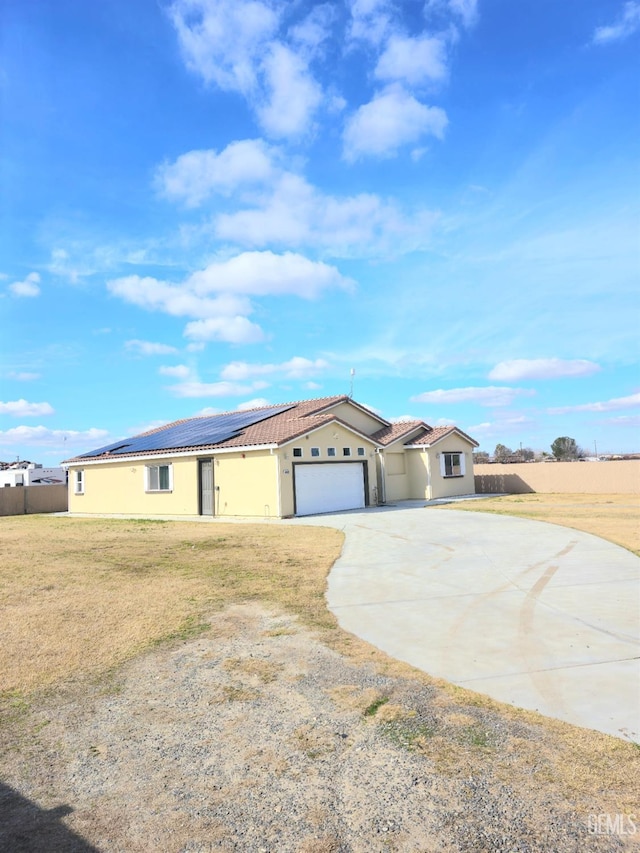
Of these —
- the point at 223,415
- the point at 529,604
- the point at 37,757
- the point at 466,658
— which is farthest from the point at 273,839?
the point at 223,415

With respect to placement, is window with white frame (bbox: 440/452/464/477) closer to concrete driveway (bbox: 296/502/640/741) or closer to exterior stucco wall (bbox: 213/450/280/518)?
exterior stucco wall (bbox: 213/450/280/518)

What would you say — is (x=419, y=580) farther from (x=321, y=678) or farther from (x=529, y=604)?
(x=321, y=678)

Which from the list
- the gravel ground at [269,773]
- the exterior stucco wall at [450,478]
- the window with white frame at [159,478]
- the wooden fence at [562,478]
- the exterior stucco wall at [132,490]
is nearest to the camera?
the gravel ground at [269,773]

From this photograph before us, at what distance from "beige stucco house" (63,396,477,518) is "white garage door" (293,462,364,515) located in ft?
0.13

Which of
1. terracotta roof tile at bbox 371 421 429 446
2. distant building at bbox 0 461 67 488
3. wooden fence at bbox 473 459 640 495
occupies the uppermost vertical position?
terracotta roof tile at bbox 371 421 429 446

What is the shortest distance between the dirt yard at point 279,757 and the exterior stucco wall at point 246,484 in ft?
48.9

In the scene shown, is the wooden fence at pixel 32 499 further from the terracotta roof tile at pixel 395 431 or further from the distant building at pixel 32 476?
the terracotta roof tile at pixel 395 431

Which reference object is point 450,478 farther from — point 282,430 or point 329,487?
point 282,430

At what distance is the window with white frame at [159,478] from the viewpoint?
25.1 m

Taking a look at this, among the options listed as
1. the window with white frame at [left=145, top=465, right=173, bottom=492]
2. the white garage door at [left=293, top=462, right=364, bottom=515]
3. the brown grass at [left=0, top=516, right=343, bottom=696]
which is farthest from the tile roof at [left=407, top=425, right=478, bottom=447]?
the brown grass at [left=0, top=516, right=343, bottom=696]

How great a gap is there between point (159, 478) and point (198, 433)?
2.79 m

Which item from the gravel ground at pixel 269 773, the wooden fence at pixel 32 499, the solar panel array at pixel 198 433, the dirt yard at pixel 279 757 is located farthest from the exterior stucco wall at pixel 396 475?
the gravel ground at pixel 269 773

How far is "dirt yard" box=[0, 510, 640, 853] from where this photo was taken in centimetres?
291

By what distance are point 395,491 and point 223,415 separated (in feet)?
34.5
